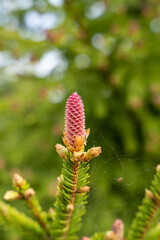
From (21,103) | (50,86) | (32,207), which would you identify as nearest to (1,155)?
(21,103)

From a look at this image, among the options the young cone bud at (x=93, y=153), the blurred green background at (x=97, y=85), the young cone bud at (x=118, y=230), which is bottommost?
the young cone bud at (x=118, y=230)

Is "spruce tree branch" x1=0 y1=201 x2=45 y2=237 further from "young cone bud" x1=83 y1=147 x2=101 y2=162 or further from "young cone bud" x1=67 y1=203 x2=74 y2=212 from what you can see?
"young cone bud" x1=83 y1=147 x2=101 y2=162

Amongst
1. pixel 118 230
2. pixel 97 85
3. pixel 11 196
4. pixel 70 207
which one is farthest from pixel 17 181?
pixel 97 85

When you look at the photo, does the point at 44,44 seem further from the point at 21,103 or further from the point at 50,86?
the point at 21,103

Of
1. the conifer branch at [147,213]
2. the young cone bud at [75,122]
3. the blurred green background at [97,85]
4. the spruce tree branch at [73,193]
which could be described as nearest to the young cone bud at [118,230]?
the conifer branch at [147,213]

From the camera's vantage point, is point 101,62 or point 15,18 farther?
point 15,18

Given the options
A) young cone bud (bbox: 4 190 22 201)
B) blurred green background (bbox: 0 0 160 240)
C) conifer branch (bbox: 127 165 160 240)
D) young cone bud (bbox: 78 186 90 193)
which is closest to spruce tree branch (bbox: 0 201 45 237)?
young cone bud (bbox: 4 190 22 201)

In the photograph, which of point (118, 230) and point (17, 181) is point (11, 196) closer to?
point (17, 181)

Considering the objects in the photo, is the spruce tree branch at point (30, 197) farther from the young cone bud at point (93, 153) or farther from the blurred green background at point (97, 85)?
the blurred green background at point (97, 85)
